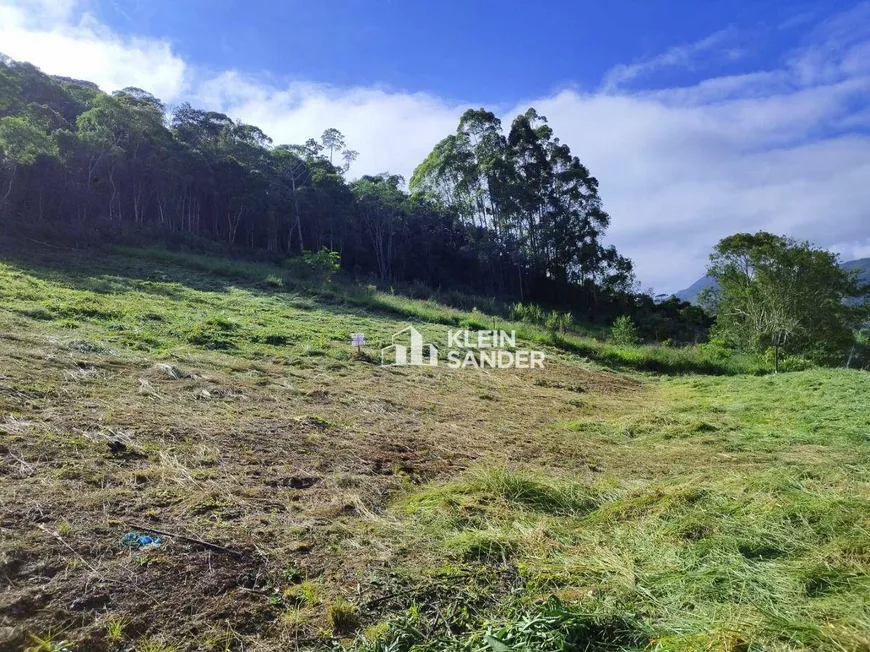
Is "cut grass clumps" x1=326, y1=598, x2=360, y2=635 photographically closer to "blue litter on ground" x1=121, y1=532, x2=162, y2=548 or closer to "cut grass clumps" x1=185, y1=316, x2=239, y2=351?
"blue litter on ground" x1=121, y1=532, x2=162, y2=548

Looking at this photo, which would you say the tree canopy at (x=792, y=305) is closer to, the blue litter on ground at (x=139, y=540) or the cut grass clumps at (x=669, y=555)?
the cut grass clumps at (x=669, y=555)

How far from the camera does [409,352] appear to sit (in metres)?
10.2

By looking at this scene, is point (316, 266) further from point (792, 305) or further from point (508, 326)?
point (792, 305)

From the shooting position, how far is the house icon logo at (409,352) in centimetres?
928

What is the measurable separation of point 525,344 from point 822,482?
35.3 feet

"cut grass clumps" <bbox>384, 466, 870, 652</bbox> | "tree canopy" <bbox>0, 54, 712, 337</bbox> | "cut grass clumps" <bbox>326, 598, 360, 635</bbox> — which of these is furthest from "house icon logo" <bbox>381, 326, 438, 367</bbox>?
"tree canopy" <bbox>0, 54, 712, 337</bbox>

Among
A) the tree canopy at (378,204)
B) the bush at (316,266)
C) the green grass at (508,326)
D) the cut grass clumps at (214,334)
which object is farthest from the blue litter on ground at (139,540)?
the tree canopy at (378,204)

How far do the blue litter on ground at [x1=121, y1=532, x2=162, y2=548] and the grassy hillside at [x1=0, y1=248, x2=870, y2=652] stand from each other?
0.04 metres

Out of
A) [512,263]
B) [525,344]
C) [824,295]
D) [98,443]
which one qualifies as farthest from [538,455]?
[512,263]

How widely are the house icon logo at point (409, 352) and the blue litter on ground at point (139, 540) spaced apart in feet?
20.7

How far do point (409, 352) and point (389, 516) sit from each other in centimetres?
724

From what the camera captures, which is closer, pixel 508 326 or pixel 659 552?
pixel 659 552

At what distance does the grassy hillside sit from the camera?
1916 mm

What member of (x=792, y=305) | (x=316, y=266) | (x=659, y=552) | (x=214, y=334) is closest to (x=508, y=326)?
(x=792, y=305)
